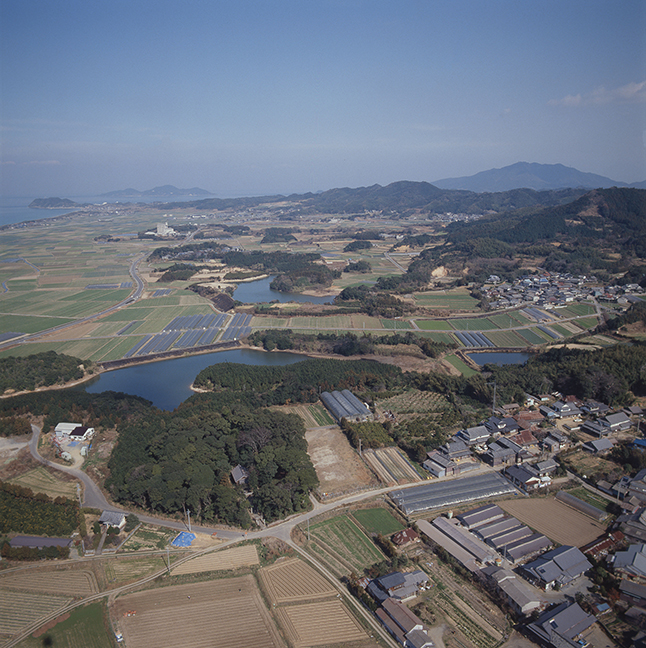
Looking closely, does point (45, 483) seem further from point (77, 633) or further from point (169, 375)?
point (169, 375)

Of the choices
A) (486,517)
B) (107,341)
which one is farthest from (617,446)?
(107,341)

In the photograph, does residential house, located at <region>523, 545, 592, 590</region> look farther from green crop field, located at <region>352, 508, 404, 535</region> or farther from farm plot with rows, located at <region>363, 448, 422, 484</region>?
farm plot with rows, located at <region>363, 448, 422, 484</region>

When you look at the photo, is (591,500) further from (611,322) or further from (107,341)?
(107,341)

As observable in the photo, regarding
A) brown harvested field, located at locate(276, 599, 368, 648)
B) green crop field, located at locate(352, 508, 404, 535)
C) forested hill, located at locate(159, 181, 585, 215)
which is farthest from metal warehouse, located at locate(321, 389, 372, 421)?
forested hill, located at locate(159, 181, 585, 215)

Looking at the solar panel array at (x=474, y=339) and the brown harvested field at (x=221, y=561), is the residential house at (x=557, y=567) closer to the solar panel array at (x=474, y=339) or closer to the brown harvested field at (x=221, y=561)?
the brown harvested field at (x=221, y=561)

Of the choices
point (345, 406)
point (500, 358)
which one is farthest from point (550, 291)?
point (345, 406)

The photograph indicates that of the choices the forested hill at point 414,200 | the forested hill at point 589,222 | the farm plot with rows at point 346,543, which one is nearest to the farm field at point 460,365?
the farm plot with rows at point 346,543

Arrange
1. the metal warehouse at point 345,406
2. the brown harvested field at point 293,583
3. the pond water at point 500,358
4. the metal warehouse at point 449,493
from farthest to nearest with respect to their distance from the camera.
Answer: the pond water at point 500,358
the metal warehouse at point 345,406
the metal warehouse at point 449,493
the brown harvested field at point 293,583
